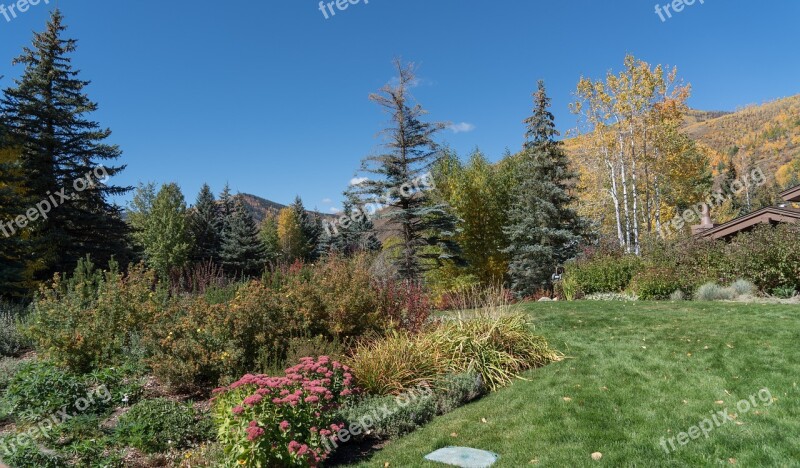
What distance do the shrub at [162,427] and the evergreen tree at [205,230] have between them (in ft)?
101

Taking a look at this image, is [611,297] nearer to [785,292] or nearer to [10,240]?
[785,292]

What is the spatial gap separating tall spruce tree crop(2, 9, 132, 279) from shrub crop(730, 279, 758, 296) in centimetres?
2023

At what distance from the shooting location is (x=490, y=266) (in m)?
19.8

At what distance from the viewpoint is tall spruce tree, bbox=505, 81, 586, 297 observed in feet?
58.8

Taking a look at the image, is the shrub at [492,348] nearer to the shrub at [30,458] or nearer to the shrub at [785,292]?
the shrub at [30,458]

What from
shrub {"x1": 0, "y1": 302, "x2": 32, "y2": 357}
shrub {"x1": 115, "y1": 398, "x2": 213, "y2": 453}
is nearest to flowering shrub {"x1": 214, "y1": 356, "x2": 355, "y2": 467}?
shrub {"x1": 115, "y1": 398, "x2": 213, "y2": 453}

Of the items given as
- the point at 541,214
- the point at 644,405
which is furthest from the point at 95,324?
the point at 541,214

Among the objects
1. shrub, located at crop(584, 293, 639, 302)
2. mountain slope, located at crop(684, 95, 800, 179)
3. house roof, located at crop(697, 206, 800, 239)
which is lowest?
shrub, located at crop(584, 293, 639, 302)

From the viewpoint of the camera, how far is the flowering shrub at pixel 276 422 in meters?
3.27

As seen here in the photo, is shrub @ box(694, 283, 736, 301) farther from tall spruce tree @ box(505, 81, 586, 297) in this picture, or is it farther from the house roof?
tall spruce tree @ box(505, 81, 586, 297)

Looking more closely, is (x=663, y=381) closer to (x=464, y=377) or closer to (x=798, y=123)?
(x=464, y=377)

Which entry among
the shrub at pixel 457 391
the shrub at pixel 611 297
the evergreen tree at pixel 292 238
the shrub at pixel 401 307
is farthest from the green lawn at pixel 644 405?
the evergreen tree at pixel 292 238

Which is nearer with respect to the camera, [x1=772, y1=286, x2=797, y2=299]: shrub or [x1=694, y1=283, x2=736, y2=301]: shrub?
[x1=772, y1=286, x2=797, y2=299]: shrub

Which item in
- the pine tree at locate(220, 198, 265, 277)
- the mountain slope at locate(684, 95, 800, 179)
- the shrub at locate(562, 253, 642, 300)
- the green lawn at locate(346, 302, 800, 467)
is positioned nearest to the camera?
the green lawn at locate(346, 302, 800, 467)
